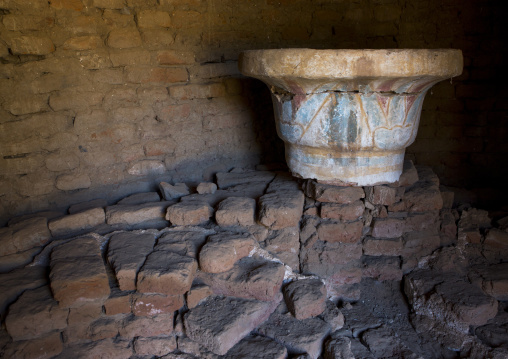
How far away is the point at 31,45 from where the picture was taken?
118 inches

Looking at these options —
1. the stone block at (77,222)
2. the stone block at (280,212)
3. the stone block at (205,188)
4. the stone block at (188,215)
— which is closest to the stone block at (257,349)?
the stone block at (280,212)

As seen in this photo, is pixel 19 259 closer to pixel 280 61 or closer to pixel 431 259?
pixel 280 61

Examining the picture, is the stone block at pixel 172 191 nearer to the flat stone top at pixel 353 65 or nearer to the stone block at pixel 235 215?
the stone block at pixel 235 215

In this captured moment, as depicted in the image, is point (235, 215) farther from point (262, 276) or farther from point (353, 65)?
point (353, 65)

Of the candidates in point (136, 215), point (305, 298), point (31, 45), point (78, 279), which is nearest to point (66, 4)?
point (31, 45)

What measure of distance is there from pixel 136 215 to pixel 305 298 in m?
1.39

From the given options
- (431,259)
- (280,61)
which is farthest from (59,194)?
(431,259)

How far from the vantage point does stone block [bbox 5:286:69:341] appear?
7.23 feet

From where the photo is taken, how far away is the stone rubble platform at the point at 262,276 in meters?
2.32

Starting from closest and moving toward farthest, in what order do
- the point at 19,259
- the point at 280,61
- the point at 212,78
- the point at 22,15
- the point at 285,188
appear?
1. the point at 280,61
2. the point at 19,259
3. the point at 22,15
4. the point at 285,188
5. the point at 212,78

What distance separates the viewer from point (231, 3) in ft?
12.3

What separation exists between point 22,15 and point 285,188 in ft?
7.48

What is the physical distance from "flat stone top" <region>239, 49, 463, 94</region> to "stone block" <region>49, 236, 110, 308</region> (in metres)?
1.56

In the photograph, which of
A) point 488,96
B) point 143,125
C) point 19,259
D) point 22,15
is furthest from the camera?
point 488,96
